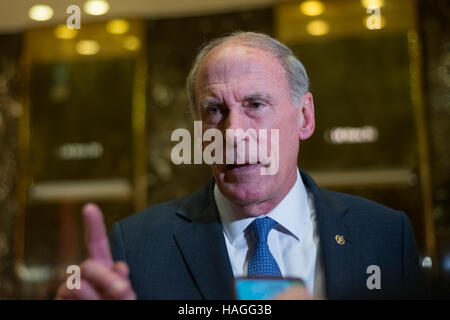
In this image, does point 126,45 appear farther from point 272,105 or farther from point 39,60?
point 272,105

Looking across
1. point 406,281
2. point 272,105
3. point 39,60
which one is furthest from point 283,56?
point 39,60

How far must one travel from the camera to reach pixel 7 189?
1.24 m

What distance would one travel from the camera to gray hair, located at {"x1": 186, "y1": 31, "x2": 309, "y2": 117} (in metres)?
0.89

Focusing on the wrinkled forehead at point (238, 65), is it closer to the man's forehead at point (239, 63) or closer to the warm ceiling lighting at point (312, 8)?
the man's forehead at point (239, 63)

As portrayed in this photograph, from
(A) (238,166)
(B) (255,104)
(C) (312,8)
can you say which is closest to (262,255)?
(A) (238,166)

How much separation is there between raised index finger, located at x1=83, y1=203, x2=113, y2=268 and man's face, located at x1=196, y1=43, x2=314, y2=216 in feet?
0.85

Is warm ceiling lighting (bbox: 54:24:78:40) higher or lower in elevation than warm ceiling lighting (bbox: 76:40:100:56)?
higher

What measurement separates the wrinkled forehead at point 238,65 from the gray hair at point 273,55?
12 millimetres

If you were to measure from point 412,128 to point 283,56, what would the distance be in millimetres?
484

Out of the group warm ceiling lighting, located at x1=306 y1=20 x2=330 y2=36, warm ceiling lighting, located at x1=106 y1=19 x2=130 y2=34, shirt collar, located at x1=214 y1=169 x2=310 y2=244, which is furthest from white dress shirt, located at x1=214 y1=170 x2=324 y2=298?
warm ceiling lighting, located at x1=106 y1=19 x2=130 y2=34

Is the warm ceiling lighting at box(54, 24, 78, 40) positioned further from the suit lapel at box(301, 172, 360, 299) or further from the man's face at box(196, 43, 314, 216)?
the suit lapel at box(301, 172, 360, 299)

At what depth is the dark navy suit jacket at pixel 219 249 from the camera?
847 mm

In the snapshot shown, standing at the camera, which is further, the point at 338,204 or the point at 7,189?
the point at 7,189

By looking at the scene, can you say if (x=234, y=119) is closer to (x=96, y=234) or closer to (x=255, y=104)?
(x=255, y=104)
